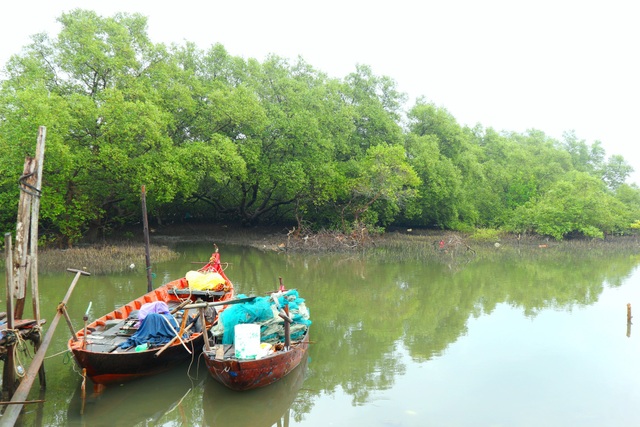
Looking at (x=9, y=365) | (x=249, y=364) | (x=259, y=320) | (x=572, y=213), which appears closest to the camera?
(x=9, y=365)

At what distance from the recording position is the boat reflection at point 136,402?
20.9 feet

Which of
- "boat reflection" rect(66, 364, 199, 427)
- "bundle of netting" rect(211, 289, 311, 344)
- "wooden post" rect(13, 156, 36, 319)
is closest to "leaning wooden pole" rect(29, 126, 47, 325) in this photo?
"wooden post" rect(13, 156, 36, 319)

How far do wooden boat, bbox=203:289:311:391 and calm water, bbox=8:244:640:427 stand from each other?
28 cm

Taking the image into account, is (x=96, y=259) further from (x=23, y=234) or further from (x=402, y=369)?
(x=402, y=369)

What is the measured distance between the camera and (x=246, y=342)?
6.93 metres

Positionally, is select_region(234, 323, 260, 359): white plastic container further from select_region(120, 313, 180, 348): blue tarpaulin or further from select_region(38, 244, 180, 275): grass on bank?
select_region(38, 244, 180, 275): grass on bank

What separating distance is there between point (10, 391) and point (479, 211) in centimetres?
3268

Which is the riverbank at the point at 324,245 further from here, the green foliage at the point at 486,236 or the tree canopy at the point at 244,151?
the tree canopy at the point at 244,151

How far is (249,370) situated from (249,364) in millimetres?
132

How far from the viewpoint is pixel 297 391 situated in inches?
296

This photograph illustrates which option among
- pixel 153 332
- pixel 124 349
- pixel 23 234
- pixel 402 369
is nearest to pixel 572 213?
pixel 402 369

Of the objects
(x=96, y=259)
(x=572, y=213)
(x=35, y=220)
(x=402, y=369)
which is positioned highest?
(x=35, y=220)

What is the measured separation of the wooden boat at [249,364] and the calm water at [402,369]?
0.28m

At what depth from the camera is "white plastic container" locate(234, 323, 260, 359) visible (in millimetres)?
6918
